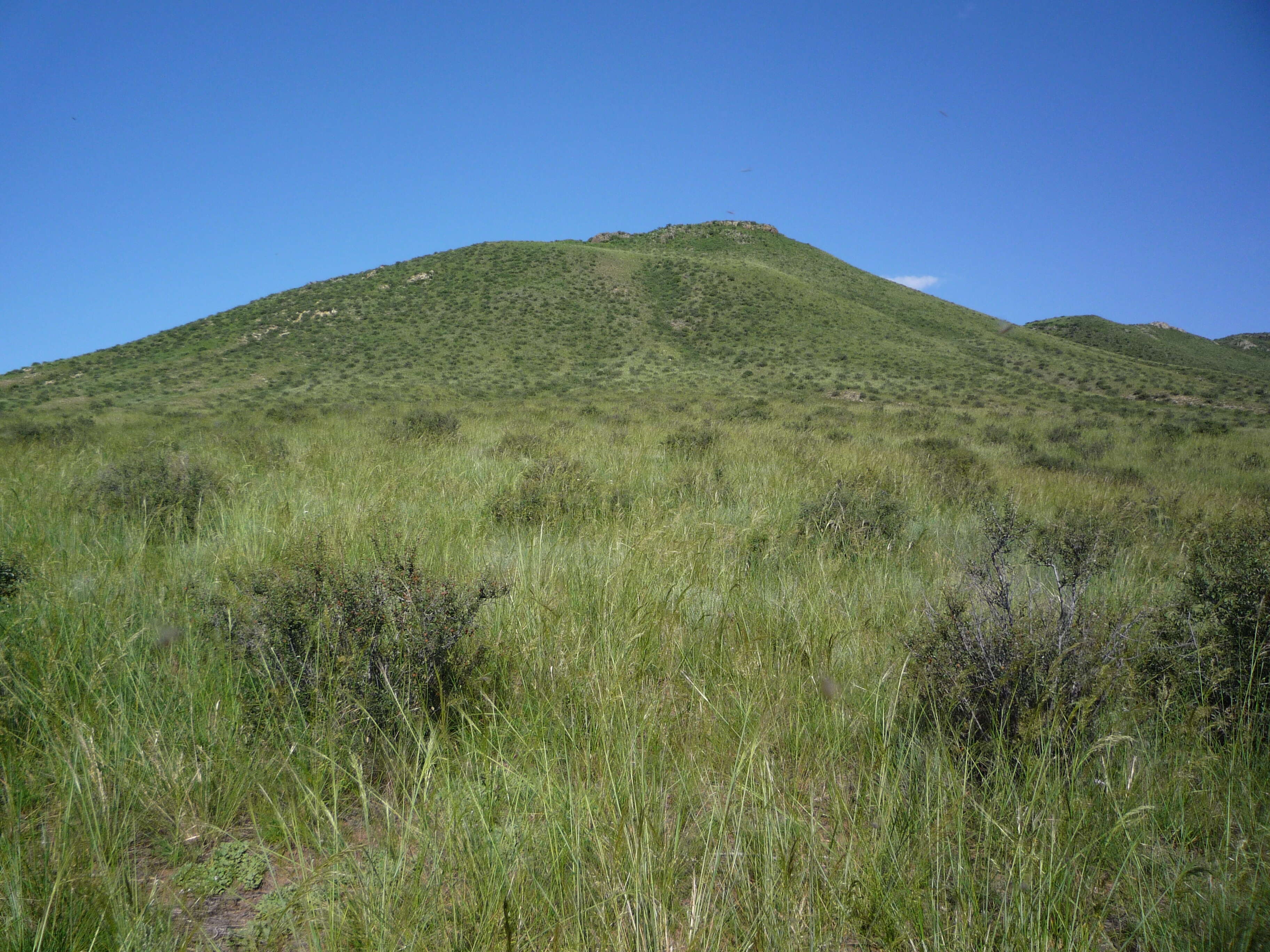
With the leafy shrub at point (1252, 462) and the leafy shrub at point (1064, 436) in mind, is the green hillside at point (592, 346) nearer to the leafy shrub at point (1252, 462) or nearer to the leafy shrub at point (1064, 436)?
the leafy shrub at point (1064, 436)

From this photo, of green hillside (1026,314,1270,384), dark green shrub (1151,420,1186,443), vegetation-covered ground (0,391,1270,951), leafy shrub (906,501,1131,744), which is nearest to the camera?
vegetation-covered ground (0,391,1270,951)

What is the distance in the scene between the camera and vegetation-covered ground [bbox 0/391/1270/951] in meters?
1.30

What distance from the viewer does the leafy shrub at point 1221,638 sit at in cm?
217

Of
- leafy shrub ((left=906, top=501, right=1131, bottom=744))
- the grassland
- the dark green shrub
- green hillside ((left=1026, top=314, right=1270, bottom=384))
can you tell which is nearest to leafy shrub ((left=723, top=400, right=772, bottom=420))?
the dark green shrub

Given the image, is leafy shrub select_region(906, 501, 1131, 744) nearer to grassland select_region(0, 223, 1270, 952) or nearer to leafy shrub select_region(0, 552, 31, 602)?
grassland select_region(0, 223, 1270, 952)

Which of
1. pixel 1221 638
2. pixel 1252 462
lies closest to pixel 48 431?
pixel 1221 638

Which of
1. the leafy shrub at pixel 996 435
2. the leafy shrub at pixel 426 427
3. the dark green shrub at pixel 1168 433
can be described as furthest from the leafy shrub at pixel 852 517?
the dark green shrub at pixel 1168 433

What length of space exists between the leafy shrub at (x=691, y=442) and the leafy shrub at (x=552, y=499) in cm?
295

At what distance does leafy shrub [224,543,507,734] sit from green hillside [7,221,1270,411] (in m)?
25.9

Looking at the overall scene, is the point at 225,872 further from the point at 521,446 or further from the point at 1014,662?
the point at 521,446

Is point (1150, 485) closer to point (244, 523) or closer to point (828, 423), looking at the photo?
point (828, 423)

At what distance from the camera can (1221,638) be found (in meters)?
2.35

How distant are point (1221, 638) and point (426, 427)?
34.0 feet

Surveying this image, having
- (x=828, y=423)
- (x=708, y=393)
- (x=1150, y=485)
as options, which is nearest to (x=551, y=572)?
(x=1150, y=485)
